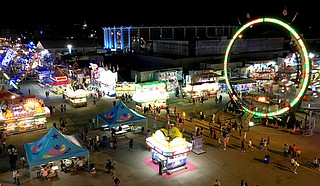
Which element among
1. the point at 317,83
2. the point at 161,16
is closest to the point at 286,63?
the point at 317,83

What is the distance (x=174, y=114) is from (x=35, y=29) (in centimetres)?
10816

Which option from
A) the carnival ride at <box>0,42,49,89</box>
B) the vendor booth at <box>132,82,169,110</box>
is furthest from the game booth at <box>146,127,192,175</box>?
the carnival ride at <box>0,42,49,89</box>

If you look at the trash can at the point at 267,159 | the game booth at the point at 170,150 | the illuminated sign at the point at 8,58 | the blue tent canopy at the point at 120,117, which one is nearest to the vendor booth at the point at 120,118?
the blue tent canopy at the point at 120,117

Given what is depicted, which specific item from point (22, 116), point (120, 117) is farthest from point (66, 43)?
point (120, 117)

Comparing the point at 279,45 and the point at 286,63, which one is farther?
the point at 279,45

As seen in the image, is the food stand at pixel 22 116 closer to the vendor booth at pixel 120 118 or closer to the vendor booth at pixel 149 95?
the vendor booth at pixel 120 118

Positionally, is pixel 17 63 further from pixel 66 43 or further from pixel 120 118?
pixel 120 118

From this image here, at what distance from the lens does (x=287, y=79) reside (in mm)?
43062

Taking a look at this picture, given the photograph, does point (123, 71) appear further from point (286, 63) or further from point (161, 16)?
point (161, 16)

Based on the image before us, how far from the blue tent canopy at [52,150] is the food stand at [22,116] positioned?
34.4ft

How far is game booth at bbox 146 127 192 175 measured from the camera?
73.7ft

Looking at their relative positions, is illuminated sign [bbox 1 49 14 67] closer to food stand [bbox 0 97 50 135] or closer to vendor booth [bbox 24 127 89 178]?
food stand [bbox 0 97 50 135]

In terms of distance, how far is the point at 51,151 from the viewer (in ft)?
Answer: 71.2

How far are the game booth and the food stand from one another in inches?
595
